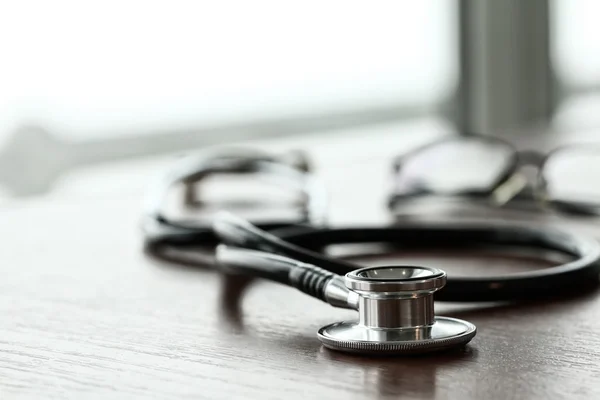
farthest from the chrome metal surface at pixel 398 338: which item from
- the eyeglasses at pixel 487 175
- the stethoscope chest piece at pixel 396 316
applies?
the eyeglasses at pixel 487 175

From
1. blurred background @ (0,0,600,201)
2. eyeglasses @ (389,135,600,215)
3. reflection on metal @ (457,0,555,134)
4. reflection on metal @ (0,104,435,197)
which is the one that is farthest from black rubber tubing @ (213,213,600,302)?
reflection on metal @ (457,0,555,134)

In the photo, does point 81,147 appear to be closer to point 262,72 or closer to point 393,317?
point 262,72

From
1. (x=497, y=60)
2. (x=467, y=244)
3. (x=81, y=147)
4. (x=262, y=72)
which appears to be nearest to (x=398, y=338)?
(x=467, y=244)

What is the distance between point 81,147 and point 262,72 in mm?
645

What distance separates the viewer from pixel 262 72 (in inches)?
116

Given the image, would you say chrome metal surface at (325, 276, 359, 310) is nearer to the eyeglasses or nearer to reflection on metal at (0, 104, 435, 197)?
the eyeglasses

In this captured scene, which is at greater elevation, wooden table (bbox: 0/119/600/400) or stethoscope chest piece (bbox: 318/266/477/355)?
stethoscope chest piece (bbox: 318/266/477/355)

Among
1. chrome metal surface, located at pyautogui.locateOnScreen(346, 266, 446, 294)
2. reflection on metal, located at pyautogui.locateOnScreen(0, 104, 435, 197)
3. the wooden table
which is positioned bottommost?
reflection on metal, located at pyautogui.locateOnScreen(0, 104, 435, 197)

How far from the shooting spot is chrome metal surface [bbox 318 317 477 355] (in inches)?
15.2

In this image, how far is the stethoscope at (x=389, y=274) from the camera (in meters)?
0.39

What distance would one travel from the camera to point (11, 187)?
246 cm

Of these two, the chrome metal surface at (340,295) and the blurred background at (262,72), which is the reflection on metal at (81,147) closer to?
the blurred background at (262,72)

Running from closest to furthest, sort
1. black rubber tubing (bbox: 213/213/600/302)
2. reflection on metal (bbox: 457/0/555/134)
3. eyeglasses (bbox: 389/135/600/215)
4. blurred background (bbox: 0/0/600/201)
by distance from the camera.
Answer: black rubber tubing (bbox: 213/213/600/302) → eyeglasses (bbox: 389/135/600/215) → blurred background (bbox: 0/0/600/201) → reflection on metal (bbox: 457/0/555/134)

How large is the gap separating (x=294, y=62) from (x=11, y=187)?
1.01 meters
